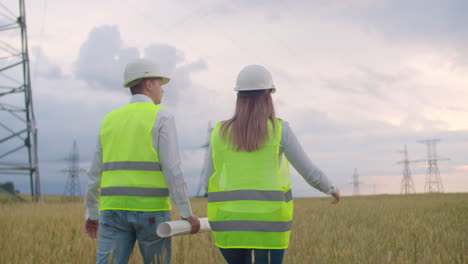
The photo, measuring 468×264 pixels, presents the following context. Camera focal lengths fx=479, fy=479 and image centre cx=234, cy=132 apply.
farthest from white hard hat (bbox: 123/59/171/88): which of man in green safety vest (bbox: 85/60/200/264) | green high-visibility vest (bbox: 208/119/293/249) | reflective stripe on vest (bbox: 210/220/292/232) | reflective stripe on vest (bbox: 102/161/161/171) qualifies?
reflective stripe on vest (bbox: 210/220/292/232)

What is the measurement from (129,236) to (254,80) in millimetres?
1611

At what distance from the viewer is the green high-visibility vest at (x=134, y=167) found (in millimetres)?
3736

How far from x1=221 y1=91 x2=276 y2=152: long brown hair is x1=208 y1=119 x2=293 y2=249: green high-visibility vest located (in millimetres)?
51

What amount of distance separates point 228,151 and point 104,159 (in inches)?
46.2

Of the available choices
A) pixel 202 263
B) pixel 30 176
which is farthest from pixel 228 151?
pixel 30 176

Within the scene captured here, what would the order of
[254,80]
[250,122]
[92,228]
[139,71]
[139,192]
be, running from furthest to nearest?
[92,228], [139,71], [139,192], [254,80], [250,122]

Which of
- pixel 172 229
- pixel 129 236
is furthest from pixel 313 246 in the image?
pixel 172 229

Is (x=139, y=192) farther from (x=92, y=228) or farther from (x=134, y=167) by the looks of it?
(x=92, y=228)

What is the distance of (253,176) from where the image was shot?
10.9 feet

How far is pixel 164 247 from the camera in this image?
3857 millimetres

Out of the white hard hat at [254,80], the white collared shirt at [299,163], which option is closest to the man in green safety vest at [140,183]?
the white collared shirt at [299,163]

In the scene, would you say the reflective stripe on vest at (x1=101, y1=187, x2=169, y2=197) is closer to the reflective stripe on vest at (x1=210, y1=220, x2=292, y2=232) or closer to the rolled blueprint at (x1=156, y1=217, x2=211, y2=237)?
the rolled blueprint at (x1=156, y1=217, x2=211, y2=237)

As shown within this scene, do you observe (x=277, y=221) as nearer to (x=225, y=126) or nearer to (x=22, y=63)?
(x=225, y=126)

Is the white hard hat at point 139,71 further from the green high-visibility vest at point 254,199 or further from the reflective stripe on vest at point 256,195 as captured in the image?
the reflective stripe on vest at point 256,195
